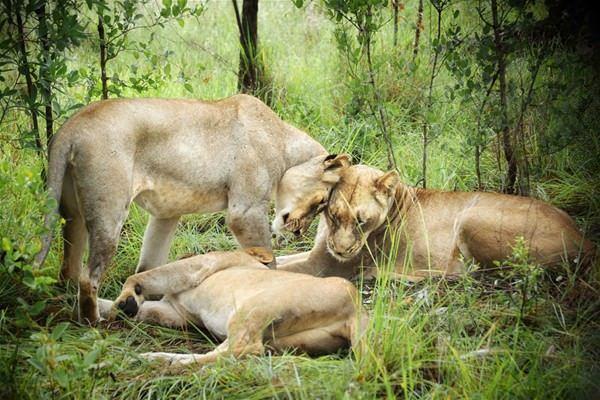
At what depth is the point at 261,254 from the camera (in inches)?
191

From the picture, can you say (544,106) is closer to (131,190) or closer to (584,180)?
(584,180)

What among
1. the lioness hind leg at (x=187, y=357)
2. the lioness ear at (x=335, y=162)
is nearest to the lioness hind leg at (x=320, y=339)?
the lioness hind leg at (x=187, y=357)

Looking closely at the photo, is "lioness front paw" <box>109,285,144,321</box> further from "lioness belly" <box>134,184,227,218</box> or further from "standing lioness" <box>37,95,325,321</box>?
"lioness belly" <box>134,184,227,218</box>

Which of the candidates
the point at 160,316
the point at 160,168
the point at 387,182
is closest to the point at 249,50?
the point at 387,182

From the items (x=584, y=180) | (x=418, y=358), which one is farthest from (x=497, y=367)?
(x=584, y=180)

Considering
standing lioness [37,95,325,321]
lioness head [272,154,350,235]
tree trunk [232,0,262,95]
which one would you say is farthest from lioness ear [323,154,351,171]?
tree trunk [232,0,262,95]

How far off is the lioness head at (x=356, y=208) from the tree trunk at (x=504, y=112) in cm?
101

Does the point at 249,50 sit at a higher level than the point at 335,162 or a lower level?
higher

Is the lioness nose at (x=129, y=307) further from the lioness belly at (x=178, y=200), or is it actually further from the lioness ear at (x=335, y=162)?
the lioness ear at (x=335, y=162)

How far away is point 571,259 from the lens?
15.8 feet

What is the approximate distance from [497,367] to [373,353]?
50cm

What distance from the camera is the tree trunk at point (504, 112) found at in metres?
5.73

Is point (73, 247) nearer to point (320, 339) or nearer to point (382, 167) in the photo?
point (320, 339)

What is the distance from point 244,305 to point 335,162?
1.41 meters
